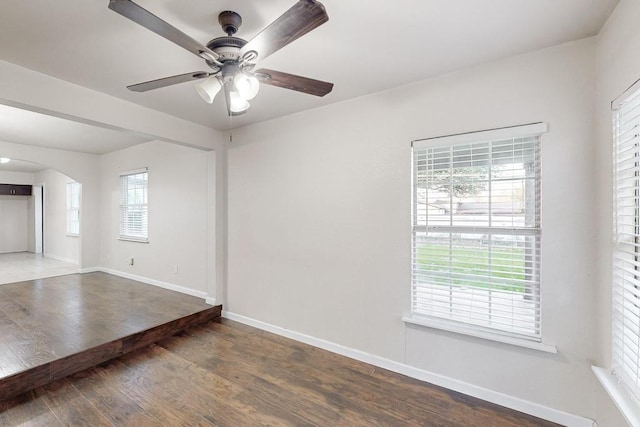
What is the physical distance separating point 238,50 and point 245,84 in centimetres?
20

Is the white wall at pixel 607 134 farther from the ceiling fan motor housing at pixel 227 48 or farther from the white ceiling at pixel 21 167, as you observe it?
the white ceiling at pixel 21 167

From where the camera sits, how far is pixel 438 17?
5.30ft

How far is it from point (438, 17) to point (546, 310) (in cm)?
202

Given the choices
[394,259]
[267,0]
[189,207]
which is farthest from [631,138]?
[189,207]

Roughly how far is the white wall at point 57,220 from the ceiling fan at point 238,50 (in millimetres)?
6789

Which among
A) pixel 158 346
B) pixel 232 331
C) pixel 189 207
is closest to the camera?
pixel 158 346

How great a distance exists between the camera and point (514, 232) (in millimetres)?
2021

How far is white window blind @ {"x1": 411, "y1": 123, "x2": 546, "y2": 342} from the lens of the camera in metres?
1.99

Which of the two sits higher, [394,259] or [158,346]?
[394,259]

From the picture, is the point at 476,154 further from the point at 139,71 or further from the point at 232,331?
the point at 232,331

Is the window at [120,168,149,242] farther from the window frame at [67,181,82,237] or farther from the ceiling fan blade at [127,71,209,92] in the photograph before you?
the ceiling fan blade at [127,71,209,92]

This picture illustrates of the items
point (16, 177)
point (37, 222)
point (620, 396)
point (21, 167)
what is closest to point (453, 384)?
point (620, 396)

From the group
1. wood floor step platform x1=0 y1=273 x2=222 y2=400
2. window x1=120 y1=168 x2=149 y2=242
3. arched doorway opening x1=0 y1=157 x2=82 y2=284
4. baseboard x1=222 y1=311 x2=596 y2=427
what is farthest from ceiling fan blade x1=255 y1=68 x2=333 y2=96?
arched doorway opening x1=0 y1=157 x2=82 y2=284

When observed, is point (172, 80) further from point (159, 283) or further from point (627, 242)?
point (159, 283)
